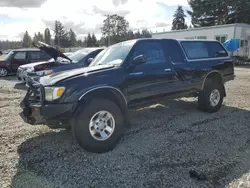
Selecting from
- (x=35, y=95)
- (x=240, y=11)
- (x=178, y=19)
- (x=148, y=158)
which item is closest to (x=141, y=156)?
(x=148, y=158)

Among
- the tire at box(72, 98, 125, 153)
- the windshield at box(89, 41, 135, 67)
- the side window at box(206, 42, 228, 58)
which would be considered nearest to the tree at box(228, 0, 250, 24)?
the side window at box(206, 42, 228, 58)

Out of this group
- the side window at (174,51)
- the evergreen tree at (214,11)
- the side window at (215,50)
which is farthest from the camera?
the evergreen tree at (214,11)

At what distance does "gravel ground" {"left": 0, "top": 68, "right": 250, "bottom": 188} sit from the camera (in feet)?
10.5

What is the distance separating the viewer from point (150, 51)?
195 inches

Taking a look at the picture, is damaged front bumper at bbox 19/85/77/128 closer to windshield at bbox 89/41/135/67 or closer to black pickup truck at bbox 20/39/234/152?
black pickup truck at bbox 20/39/234/152

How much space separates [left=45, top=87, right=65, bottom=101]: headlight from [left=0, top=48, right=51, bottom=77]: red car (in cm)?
1059

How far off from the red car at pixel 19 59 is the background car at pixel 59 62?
12.2 feet

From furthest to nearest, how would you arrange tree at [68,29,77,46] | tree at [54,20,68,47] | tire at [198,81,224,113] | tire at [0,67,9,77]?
tree at [68,29,77,46] → tree at [54,20,68,47] → tire at [0,67,9,77] → tire at [198,81,224,113]

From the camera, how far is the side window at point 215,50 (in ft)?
20.9

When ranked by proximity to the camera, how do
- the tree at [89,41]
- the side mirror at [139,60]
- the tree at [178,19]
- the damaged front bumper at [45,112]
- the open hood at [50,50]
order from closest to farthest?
the damaged front bumper at [45,112]
the side mirror at [139,60]
the open hood at [50,50]
the tree at [178,19]
the tree at [89,41]

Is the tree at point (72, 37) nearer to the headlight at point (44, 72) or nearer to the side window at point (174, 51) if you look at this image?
the headlight at point (44, 72)

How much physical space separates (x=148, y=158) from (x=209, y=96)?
9.89 ft

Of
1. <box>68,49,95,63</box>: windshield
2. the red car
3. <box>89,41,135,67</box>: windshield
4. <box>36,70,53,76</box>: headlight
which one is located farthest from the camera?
the red car

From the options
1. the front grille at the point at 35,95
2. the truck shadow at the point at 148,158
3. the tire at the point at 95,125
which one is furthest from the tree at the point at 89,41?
the tire at the point at 95,125
